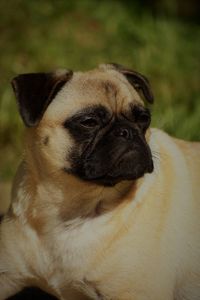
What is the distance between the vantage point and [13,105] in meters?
5.26

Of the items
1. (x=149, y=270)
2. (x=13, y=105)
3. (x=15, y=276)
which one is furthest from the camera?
(x=13, y=105)

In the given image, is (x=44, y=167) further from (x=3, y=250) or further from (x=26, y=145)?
(x=3, y=250)

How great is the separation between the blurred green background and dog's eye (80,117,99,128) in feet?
5.81

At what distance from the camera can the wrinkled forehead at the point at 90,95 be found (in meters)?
3.11

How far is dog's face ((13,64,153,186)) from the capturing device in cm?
304

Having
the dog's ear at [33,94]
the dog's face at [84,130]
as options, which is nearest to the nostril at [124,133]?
the dog's face at [84,130]

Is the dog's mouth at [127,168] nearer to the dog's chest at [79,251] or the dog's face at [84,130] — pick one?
the dog's face at [84,130]

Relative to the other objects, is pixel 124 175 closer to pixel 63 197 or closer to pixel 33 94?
pixel 63 197

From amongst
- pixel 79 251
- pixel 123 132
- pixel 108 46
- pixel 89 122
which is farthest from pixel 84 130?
pixel 108 46

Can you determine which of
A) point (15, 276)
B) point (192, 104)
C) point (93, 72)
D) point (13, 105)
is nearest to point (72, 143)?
point (93, 72)

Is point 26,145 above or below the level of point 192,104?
above

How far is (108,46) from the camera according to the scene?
659cm

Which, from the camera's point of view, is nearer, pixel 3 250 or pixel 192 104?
pixel 3 250

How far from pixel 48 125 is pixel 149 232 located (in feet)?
2.30
